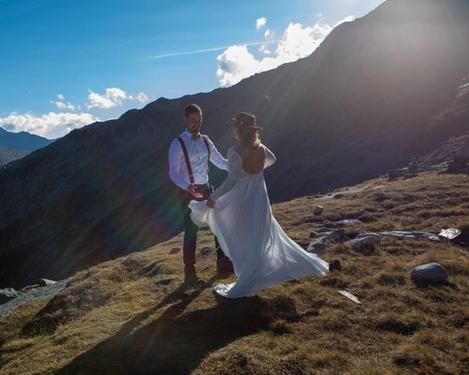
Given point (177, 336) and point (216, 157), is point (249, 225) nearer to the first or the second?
point (216, 157)

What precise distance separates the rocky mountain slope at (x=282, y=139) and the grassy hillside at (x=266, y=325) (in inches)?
1512

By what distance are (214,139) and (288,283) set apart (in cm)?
10523

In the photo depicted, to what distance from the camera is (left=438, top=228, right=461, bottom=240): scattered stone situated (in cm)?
1384

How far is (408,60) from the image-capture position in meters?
89.5

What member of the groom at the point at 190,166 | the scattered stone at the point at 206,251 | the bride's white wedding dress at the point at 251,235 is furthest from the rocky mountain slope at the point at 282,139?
the bride's white wedding dress at the point at 251,235

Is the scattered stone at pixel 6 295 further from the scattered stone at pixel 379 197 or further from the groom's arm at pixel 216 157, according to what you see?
the scattered stone at pixel 379 197

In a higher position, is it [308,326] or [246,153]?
[246,153]

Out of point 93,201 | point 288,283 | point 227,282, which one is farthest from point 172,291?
point 93,201

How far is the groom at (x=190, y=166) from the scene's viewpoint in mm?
10078

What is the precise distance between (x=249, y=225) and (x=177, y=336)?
2.76m

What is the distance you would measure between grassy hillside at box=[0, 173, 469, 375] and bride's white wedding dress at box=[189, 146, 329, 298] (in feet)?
1.71

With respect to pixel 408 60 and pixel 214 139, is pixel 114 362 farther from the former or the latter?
pixel 214 139

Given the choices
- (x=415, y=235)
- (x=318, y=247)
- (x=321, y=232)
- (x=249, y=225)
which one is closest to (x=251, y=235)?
(x=249, y=225)

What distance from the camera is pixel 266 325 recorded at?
328 inches
